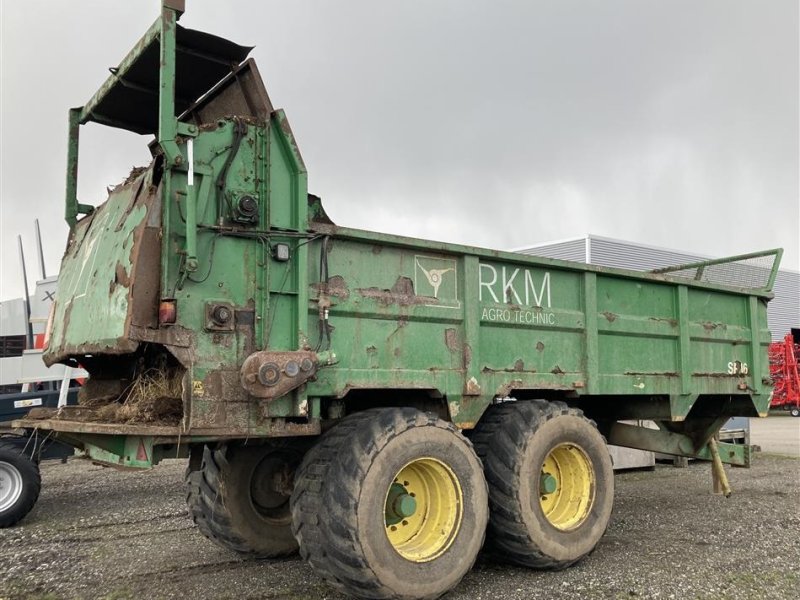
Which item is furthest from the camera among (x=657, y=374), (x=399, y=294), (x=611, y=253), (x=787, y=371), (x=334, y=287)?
(x=787, y=371)

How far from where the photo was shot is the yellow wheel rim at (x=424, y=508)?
4641mm

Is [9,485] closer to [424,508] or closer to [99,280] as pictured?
[99,280]

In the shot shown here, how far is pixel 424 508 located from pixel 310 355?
136cm

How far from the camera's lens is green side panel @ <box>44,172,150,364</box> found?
4.30 meters

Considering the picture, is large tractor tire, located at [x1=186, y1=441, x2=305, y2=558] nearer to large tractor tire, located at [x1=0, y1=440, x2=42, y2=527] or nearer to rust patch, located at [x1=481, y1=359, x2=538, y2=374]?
rust patch, located at [x1=481, y1=359, x2=538, y2=374]

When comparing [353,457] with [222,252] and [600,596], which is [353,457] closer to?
[222,252]

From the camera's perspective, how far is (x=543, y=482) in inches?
217

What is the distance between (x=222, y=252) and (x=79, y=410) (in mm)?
1708

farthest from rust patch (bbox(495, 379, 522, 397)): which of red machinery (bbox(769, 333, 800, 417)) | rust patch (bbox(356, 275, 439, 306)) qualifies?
red machinery (bbox(769, 333, 800, 417))

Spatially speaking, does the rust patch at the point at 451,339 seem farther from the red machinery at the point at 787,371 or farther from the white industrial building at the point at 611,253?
the red machinery at the point at 787,371

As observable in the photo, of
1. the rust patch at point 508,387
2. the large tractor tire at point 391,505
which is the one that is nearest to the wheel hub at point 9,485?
the large tractor tire at point 391,505

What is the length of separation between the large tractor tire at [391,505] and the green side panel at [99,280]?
54.7 inches

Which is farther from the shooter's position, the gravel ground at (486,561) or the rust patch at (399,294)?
the gravel ground at (486,561)

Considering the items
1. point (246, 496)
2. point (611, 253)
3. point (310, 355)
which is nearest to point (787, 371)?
point (611, 253)
